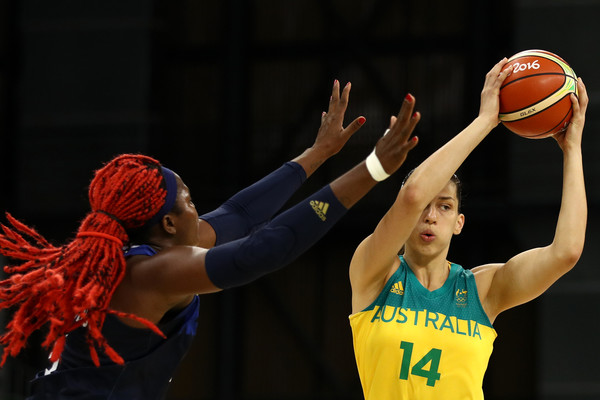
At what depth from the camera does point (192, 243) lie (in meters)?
3.09

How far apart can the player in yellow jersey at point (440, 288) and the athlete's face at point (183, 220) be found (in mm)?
623

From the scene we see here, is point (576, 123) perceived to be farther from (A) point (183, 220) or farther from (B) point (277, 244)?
(A) point (183, 220)

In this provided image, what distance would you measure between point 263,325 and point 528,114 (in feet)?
22.2

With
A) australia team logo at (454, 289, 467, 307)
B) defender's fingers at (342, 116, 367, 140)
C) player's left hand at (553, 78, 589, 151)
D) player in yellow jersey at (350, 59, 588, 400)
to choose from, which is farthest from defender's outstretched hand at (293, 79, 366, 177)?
player's left hand at (553, 78, 589, 151)

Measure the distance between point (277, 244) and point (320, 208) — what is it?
6.5 inches

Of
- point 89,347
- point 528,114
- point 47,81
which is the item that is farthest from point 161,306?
point 47,81

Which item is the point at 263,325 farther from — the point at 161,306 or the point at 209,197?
the point at 161,306

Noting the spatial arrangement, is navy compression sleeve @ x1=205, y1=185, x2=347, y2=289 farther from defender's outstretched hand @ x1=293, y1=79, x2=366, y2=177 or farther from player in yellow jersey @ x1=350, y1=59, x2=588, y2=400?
defender's outstretched hand @ x1=293, y1=79, x2=366, y2=177

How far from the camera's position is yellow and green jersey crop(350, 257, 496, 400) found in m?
3.25

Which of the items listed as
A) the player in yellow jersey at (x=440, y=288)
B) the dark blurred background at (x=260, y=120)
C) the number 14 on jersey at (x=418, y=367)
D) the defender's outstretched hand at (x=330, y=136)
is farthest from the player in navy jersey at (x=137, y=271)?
the dark blurred background at (x=260, y=120)

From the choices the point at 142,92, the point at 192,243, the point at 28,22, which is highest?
the point at 28,22

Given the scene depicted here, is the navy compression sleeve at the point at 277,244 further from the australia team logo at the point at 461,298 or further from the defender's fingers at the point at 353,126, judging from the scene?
the australia team logo at the point at 461,298

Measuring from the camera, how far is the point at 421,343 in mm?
3268

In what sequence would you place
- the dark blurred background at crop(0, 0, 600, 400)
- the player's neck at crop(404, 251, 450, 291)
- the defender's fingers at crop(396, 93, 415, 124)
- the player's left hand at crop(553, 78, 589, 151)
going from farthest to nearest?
the dark blurred background at crop(0, 0, 600, 400), the player's neck at crop(404, 251, 450, 291), the player's left hand at crop(553, 78, 589, 151), the defender's fingers at crop(396, 93, 415, 124)
